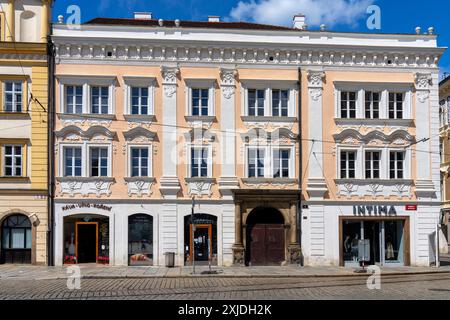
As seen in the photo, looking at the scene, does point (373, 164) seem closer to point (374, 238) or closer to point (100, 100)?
point (374, 238)

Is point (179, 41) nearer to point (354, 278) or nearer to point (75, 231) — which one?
point (75, 231)

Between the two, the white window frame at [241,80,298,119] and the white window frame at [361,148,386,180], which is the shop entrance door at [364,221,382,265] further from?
the white window frame at [241,80,298,119]

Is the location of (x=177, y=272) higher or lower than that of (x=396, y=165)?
lower

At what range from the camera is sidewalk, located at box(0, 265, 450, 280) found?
2353cm

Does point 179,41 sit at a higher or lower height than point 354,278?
higher

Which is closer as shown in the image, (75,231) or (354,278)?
(354,278)

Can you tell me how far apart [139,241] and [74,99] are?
296 inches

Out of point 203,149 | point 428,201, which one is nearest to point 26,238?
point 203,149

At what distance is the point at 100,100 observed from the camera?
93.6ft

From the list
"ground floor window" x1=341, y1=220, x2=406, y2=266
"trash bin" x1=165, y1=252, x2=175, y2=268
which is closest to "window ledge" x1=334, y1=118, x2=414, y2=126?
"ground floor window" x1=341, y1=220, x2=406, y2=266

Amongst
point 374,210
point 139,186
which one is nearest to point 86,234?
point 139,186

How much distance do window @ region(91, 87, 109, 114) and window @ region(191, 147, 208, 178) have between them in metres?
4.71

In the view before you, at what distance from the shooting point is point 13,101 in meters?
28.1
